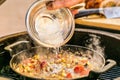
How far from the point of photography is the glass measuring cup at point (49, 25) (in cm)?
113

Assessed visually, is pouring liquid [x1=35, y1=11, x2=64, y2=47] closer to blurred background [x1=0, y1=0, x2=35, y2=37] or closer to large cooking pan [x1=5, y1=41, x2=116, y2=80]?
large cooking pan [x1=5, y1=41, x2=116, y2=80]

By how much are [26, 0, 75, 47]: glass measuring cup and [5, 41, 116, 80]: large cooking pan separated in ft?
0.28

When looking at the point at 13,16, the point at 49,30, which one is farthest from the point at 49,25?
the point at 13,16

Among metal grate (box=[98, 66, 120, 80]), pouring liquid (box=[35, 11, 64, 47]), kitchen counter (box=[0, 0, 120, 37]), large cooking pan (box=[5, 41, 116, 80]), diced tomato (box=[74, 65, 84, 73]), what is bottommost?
metal grate (box=[98, 66, 120, 80])

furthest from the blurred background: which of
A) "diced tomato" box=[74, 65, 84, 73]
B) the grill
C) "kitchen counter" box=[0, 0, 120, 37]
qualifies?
"diced tomato" box=[74, 65, 84, 73]

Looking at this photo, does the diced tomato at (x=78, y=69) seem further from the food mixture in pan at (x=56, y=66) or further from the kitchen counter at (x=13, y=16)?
the kitchen counter at (x=13, y=16)

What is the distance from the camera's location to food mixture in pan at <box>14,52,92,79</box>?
1.06m

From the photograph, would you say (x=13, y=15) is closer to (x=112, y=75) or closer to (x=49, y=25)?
(x=49, y=25)

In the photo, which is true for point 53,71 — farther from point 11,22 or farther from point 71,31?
point 11,22

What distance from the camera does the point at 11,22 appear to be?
2.73 meters

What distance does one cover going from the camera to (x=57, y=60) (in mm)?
1217

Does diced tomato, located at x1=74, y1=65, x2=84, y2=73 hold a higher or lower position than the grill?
lower

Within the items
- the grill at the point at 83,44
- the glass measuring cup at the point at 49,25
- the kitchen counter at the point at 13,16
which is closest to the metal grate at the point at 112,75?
the grill at the point at 83,44

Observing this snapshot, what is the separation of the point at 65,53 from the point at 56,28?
0.14m
